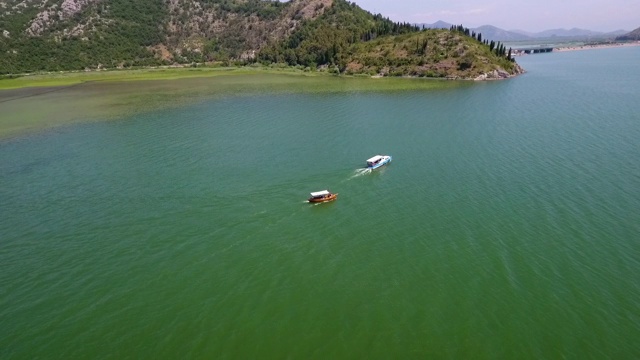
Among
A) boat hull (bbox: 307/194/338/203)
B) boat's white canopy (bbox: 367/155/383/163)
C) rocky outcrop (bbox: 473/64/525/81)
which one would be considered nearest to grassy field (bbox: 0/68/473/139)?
rocky outcrop (bbox: 473/64/525/81)

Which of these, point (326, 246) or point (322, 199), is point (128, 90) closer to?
point (322, 199)

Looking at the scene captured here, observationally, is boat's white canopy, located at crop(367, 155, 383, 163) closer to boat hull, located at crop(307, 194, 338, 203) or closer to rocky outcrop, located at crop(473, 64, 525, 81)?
boat hull, located at crop(307, 194, 338, 203)

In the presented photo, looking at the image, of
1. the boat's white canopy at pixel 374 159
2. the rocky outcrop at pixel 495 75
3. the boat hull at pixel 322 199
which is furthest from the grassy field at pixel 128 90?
the boat hull at pixel 322 199

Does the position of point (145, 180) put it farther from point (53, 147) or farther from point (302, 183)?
point (53, 147)

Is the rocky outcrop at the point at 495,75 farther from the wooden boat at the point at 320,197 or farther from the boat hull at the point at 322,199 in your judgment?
the wooden boat at the point at 320,197

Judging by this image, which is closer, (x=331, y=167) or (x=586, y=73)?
(x=331, y=167)

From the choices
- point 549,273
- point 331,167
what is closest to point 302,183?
point 331,167
